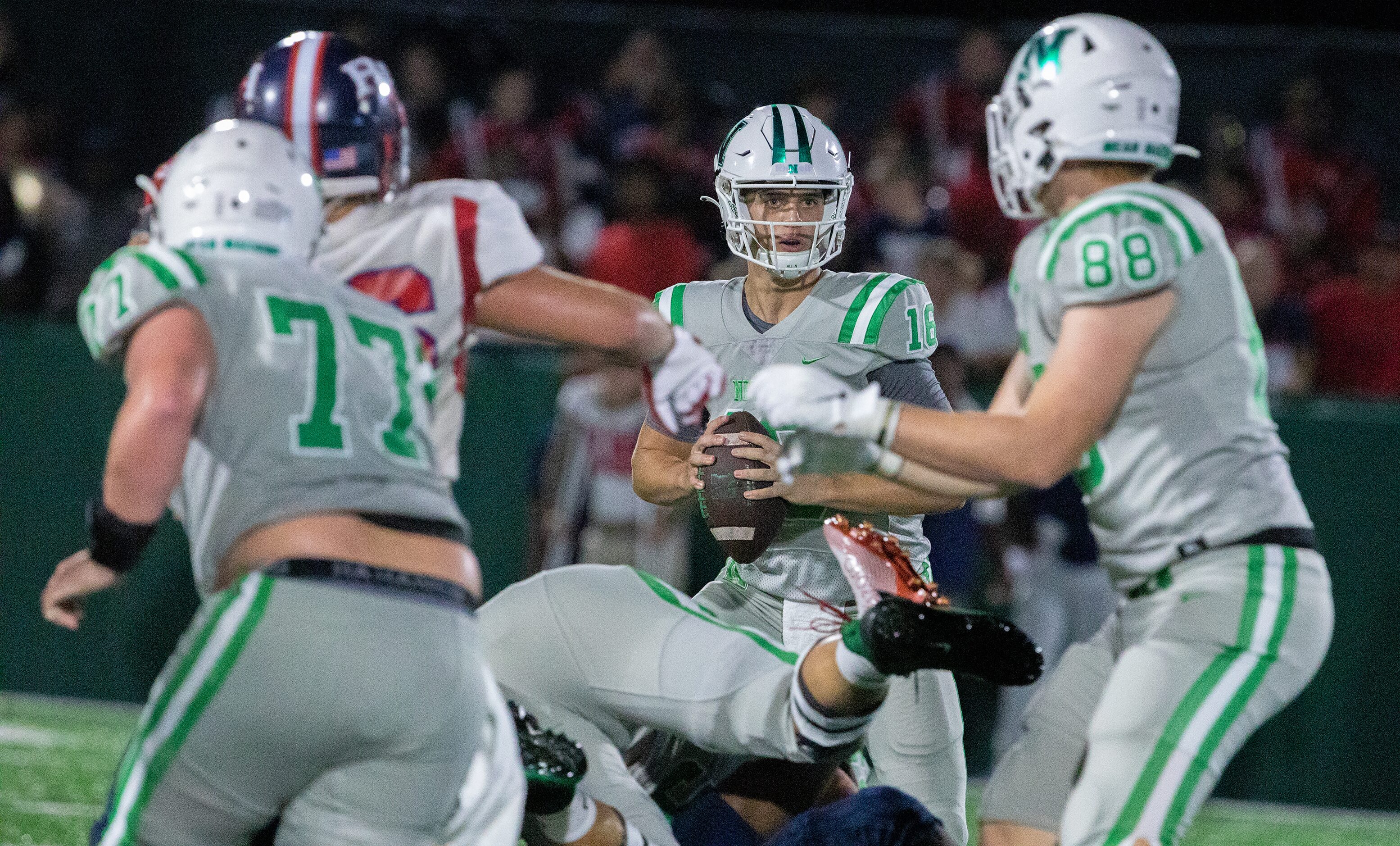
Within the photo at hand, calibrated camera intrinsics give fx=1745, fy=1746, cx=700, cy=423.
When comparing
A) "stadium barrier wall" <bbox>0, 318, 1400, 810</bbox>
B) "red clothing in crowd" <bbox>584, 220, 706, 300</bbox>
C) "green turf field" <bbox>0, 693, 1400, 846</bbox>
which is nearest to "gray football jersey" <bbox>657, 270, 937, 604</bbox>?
"green turf field" <bbox>0, 693, 1400, 846</bbox>

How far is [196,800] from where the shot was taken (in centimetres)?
262

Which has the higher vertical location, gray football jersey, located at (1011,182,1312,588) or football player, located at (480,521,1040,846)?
gray football jersey, located at (1011,182,1312,588)

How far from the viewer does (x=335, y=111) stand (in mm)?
3188

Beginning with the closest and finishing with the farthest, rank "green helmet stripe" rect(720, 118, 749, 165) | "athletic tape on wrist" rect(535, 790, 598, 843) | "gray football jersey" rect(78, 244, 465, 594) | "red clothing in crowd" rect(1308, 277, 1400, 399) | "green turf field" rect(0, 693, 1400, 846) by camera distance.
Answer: "gray football jersey" rect(78, 244, 465, 594), "athletic tape on wrist" rect(535, 790, 598, 843), "green helmet stripe" rect(720, 118, 749, 165), "green turf field" rect(0, 693, 1400, 846), "red clothing in crowd" rect(1308, 277, 1400, 399)

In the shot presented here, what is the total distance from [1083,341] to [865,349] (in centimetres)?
129

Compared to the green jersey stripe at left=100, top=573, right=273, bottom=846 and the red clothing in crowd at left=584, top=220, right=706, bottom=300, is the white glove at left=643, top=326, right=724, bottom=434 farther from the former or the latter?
the red clothing in crowd at left=584, top=220, right=706, bottom=300

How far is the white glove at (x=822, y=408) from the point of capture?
298 cm

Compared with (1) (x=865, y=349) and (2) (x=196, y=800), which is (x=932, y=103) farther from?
(2) (x=196, y=800)

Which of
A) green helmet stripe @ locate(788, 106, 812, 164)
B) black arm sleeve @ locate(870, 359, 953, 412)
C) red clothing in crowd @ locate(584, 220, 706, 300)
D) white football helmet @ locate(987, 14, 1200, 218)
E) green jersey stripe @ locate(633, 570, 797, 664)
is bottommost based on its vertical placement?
red clothing in crowd @ locate(584, 220, 706, 300)

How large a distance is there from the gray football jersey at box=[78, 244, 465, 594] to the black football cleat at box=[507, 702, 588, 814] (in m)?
0.80

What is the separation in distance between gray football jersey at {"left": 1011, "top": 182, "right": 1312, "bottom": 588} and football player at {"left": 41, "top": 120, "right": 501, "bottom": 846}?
1.12m

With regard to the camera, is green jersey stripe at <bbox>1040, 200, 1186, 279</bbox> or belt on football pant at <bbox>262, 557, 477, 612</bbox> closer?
belt on football pant at <bbox>262, 557, 477, 612</bbox>

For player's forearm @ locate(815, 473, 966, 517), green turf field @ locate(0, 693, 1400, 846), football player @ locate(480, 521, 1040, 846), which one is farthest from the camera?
green turf field @ locate(0, 693, 1400, 846)

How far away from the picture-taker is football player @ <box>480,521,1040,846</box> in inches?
124
